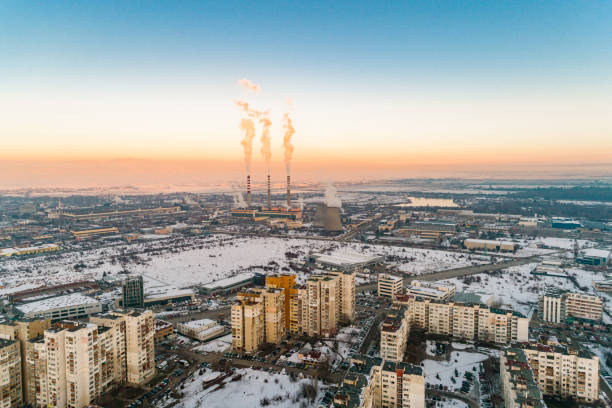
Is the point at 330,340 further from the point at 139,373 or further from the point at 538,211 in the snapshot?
the point at 538,211

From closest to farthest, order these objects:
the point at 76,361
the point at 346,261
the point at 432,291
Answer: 1. the point at 76,361
2. the point at 432,291
3. the point at 346,261

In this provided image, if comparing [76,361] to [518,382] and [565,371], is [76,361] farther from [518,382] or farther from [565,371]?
[565,371]

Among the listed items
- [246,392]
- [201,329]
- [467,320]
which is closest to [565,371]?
[467,320]

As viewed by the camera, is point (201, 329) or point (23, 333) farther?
point (201, 329)

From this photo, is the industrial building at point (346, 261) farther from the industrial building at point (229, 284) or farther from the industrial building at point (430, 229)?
the industrial building at point (430, 229)

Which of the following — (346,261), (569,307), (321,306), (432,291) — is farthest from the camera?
(346,261)

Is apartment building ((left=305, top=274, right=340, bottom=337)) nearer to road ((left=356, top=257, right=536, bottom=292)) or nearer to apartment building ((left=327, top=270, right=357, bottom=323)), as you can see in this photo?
apartment building ((left=327, top=270, right=357, bottom=323))

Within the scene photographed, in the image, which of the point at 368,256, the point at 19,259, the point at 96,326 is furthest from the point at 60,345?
the point at 19,259

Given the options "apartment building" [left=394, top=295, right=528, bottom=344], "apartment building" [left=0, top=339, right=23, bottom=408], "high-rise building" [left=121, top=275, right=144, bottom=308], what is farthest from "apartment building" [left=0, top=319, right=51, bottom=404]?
"apartment building" [left=394, top=295, right=528, bottom=344]
